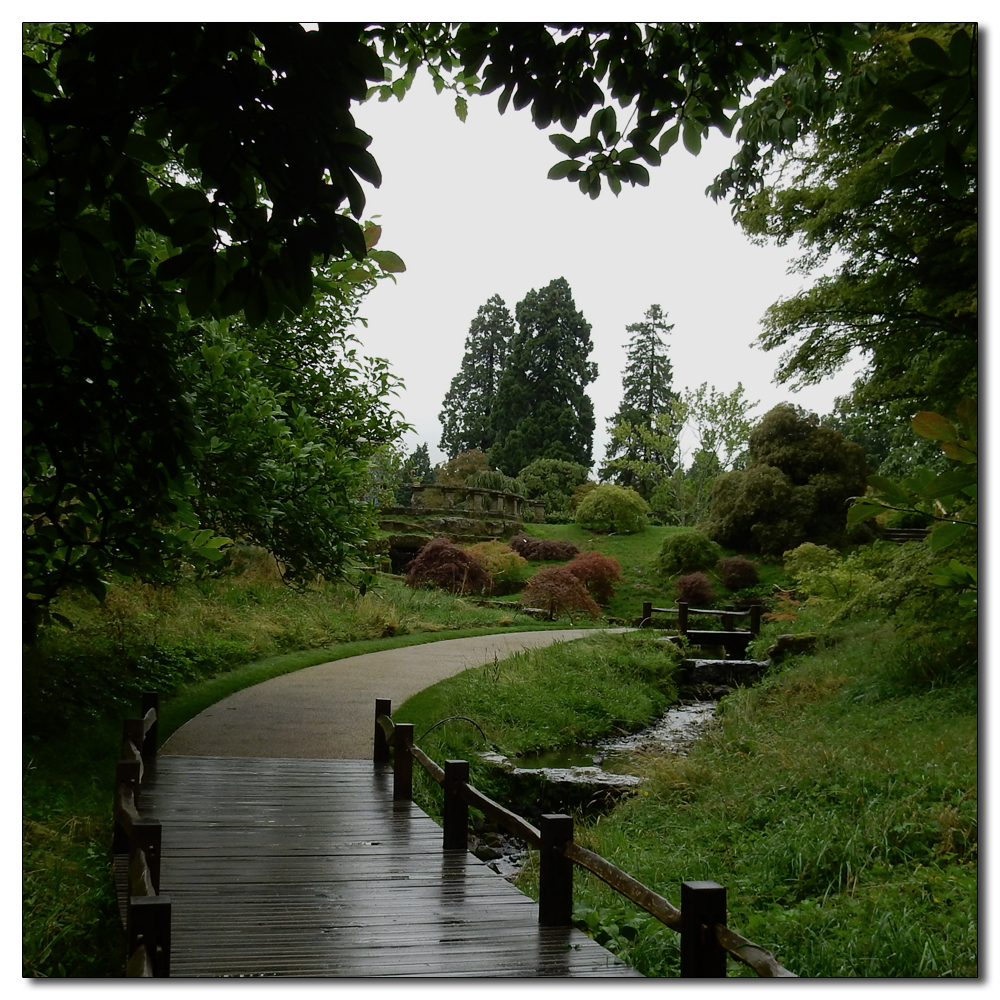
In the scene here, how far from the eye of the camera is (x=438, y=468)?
5660mm

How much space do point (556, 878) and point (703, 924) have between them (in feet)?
3.05

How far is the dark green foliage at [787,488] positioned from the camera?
5523 mm

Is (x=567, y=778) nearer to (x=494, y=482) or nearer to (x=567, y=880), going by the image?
(x=494, y=482)

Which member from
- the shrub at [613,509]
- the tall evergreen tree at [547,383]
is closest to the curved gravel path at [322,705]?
the shrub at [613,509]

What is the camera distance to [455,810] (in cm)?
384

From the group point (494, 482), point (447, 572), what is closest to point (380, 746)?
point (494, 482)

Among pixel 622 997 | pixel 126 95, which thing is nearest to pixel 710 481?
pixel 622 997

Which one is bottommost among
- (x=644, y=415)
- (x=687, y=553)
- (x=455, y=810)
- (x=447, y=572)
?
(x=455, y=810)

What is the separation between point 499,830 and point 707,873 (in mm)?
Result: 1691

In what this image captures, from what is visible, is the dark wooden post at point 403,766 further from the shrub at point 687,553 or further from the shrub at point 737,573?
the shrub at point 737,573

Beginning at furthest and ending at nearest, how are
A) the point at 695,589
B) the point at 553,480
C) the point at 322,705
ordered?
the point at 695,589
the point at 322,705
the point at 553,480

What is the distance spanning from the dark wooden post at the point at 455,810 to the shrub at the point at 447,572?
193 inches

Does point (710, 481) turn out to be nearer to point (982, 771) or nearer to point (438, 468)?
point (438, 468)

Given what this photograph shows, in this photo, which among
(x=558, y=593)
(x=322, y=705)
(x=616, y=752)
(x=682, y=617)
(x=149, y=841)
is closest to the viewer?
(x=149, y=841)
